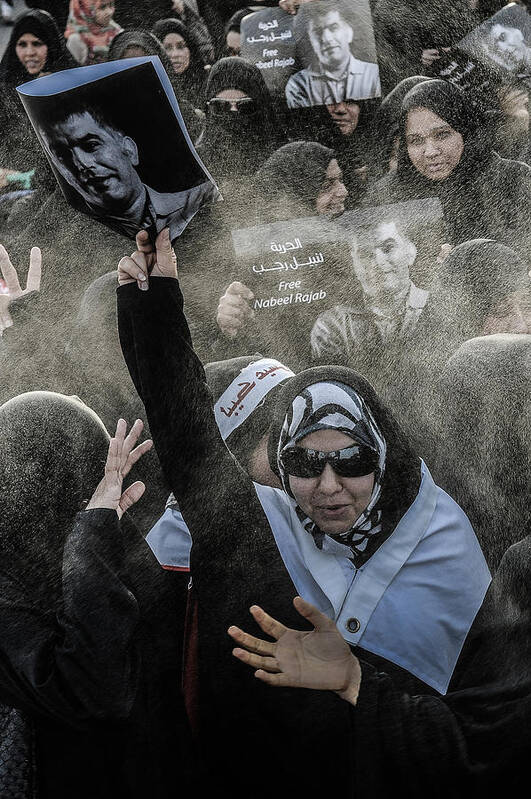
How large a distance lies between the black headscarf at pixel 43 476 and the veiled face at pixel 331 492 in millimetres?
482

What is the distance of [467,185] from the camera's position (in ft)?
6.59

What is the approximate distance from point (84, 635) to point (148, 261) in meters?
0.87

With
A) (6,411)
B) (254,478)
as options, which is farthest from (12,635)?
(254,478)

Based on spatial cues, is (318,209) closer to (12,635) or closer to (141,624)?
(141,624)

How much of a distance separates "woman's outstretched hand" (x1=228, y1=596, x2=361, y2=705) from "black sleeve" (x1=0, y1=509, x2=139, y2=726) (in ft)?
0.92

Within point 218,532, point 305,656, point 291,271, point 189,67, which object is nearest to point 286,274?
point 291,271

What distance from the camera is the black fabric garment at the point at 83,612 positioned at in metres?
1.93

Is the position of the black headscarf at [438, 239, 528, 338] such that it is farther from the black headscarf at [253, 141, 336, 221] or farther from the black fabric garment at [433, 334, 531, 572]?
the black headscarf at [253, 141, 336, 221]

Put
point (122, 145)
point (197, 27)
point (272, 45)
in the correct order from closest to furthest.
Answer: point (122, 145) < point (197, 27) < point (272, 45)


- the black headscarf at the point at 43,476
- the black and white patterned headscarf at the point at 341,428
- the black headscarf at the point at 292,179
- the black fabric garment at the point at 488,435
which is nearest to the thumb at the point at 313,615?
the black and white patterned headscarf at the point at 341,428

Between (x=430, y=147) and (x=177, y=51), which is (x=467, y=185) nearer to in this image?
(x=430, y=147)

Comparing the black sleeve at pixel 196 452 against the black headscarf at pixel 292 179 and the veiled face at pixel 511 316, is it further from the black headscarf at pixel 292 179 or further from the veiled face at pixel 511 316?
the veiled face at pixel 511 316

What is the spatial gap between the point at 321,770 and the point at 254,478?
69 cm

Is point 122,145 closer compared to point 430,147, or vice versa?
point 122,145
